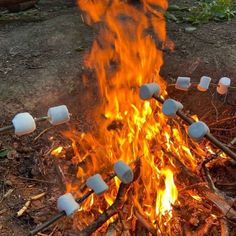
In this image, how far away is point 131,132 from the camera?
3.88 meters

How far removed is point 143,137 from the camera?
3.78 m

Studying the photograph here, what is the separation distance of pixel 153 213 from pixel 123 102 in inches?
53.3

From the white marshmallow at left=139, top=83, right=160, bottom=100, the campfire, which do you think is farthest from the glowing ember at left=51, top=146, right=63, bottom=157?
the white marshmallow at left=139, top=83, right=160, bottom=100

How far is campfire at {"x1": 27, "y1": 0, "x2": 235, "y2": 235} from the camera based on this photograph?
3168mm

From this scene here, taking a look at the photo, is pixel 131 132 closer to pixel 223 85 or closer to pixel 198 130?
pixel 223 85

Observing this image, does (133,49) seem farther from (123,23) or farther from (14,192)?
(14,192)

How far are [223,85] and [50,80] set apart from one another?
80.0 inches

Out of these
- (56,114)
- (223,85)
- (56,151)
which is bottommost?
(56,151)

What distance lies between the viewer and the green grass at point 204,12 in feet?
20.4

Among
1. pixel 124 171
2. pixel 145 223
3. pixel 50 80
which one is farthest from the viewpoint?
pixel 50 80

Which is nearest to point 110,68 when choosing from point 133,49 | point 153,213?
point 133,49

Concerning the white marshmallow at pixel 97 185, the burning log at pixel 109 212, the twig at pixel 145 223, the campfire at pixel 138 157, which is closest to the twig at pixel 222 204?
the campfire at pixel 138 157

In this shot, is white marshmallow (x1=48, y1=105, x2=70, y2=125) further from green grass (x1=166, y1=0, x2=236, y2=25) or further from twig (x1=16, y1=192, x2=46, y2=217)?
green grass (x1=166, y1=0, x2=236, y2=25)

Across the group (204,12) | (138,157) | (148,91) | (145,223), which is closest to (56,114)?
(148,91)
